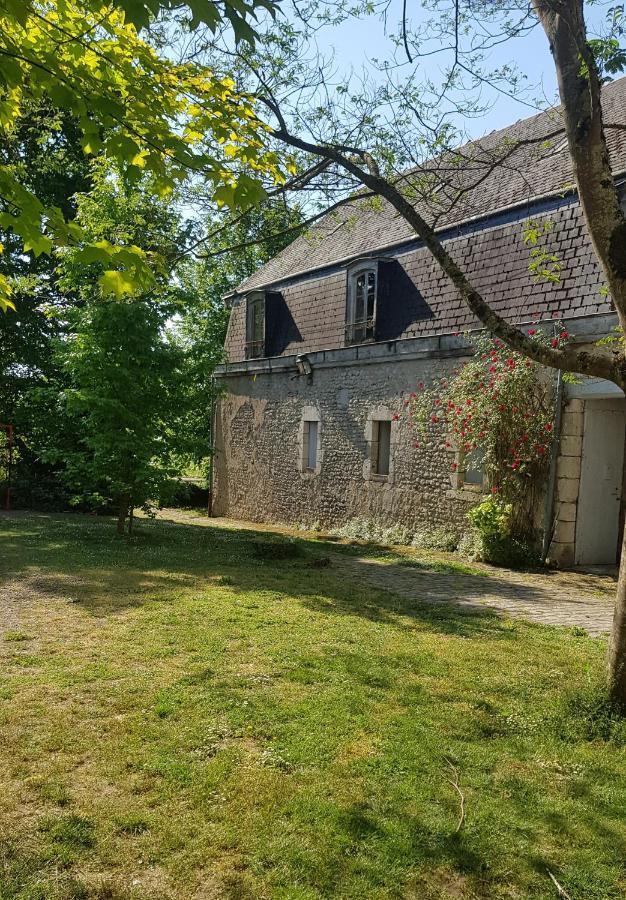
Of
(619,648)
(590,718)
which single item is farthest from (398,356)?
(590,718)

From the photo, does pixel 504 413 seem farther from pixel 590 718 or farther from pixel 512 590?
pixel 590 718

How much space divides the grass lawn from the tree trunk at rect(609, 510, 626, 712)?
159 millimetres

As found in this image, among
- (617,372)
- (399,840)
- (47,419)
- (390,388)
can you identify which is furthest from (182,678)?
(47,419)

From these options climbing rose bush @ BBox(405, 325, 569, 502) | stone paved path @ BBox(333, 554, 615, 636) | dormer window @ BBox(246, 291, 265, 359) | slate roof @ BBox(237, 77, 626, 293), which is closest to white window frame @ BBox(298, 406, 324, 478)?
dormer window @ BBox(246, 291, 265, 359)

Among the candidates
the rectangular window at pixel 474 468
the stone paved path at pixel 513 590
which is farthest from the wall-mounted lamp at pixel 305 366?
the stone paved path at pixel 513 590

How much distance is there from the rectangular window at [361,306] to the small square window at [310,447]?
2.39m

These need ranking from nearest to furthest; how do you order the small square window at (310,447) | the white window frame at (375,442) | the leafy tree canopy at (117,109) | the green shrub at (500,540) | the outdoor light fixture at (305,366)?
1. the leafy tree canopy at (117,109)
2. the green shrub at (500,540)
3. the white window frame at (375,442)
4. the outdoor light fixture at (305,366)
5. the small square window at (310,447)

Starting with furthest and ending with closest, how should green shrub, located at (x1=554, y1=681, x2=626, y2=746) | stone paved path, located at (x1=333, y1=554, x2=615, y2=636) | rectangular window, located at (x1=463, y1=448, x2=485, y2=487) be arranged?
1. rectangular window, located at (x1=463, y1=448, x2=485, y2=487)
2. stone paved path, located at (x1=333, y1=554, x2=615, y2=636)
3. green shrub, located at (x1=554, y1=681, x2=626, y2=746)

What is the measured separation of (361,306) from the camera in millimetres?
14242

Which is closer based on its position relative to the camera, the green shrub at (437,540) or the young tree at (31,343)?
the green shrub at (437,540)

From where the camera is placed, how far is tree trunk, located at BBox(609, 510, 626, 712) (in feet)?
13.2

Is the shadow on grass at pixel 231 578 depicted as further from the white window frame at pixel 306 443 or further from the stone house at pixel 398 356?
the white window frame at pixel 306 443

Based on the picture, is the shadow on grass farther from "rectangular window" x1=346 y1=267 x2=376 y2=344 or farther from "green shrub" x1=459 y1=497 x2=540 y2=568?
"rectangular window" x1=346 y1=267 x2=376 y2=344

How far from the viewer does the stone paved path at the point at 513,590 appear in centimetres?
703
